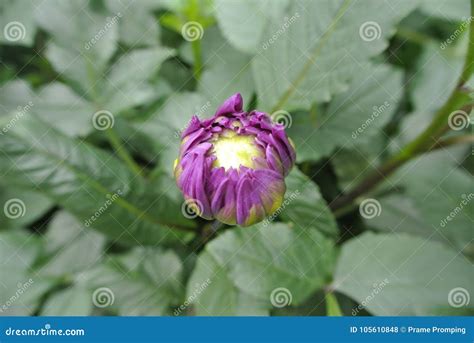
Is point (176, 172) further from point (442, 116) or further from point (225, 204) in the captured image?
point (442, 116)

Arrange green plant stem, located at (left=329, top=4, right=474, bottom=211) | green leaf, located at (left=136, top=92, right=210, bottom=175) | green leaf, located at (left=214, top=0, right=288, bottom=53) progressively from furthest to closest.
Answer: green leaf, located at (left=214, top=0, right=288, bottom=53) < green leaf, located at (left=136, top=92, right=210, bottom=175) < green plant stem, located at (left=329, top=4, right=474, bottom=211)

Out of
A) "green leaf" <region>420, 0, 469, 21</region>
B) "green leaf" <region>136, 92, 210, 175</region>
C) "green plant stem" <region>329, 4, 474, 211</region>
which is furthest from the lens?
"green leaf" <region>420, 0, 469, 21</region>
